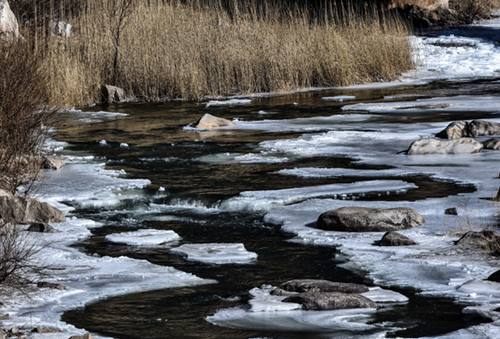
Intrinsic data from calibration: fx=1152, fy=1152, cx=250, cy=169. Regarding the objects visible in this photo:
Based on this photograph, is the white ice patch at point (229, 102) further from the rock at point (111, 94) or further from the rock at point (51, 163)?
the rock at point (51, 163)

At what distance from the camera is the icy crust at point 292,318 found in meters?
6.20

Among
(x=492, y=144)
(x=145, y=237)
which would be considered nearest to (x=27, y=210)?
(x=145, y=237)

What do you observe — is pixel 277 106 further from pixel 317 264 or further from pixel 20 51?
pixel 317 264

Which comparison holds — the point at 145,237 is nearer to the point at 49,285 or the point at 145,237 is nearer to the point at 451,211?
the point at 49,285

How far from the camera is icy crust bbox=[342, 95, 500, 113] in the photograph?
656 inches

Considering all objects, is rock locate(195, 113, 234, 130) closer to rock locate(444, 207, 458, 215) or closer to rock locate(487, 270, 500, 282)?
rock locate(444, 207, 458, 215)

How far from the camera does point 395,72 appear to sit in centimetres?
2138

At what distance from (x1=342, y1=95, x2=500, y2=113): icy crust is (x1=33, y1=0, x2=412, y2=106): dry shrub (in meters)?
2.45

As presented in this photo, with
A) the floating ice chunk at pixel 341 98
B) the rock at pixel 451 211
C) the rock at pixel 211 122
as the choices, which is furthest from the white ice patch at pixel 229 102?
the rock at pixel 451 211

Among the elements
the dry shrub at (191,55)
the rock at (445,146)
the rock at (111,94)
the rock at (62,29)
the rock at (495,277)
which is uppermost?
the rock at (62,29)

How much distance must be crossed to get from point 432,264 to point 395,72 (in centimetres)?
1414


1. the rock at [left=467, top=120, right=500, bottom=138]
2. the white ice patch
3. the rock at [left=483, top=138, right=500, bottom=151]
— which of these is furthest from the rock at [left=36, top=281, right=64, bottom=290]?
the white ice patch

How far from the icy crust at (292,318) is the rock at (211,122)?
8.68 metres

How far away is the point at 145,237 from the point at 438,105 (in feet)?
30.3
